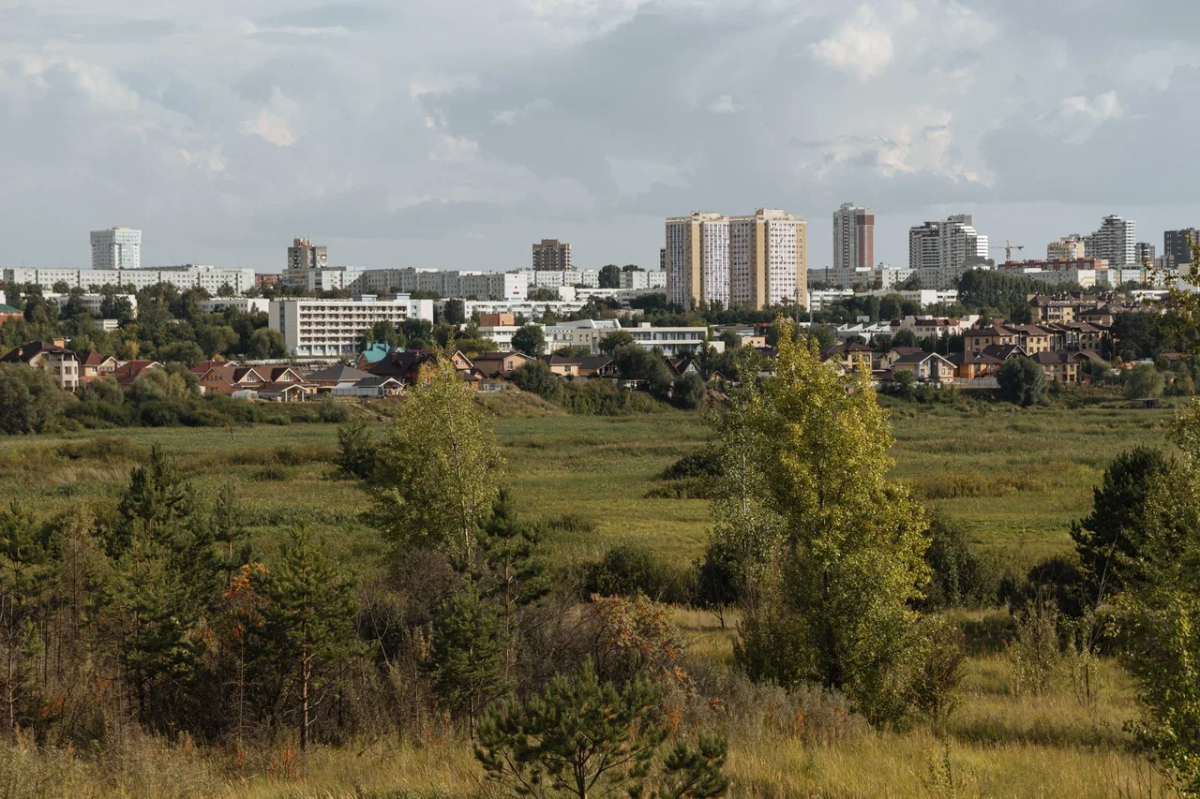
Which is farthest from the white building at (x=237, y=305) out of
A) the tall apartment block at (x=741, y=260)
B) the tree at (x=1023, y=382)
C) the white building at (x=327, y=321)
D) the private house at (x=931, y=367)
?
the tree at (x=1023, y=382)

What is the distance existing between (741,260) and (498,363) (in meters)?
78.2

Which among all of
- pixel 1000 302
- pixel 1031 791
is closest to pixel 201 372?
pixel 1031 791

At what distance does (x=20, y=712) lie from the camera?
13.3 meters

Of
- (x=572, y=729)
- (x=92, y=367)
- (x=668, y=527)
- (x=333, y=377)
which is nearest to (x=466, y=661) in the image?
(x=572, y=729)

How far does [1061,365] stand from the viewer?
87.2 metres

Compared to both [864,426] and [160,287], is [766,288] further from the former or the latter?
[864,426]

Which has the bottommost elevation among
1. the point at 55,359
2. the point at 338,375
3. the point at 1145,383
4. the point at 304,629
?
the point at 304,629

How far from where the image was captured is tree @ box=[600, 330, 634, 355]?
10594cm

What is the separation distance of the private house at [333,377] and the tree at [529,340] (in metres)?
21.9

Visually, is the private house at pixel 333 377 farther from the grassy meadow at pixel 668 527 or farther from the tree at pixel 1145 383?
the tree at pixel 1145 383

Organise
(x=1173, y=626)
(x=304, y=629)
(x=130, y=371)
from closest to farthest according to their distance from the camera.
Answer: (x=1173, y=626) → (x=304, y=629) → (x=130, y=371)

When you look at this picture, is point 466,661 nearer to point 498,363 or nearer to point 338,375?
point 498,363

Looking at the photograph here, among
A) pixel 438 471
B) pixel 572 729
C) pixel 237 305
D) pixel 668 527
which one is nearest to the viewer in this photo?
pixel 572 729

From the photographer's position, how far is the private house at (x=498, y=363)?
84.6m
